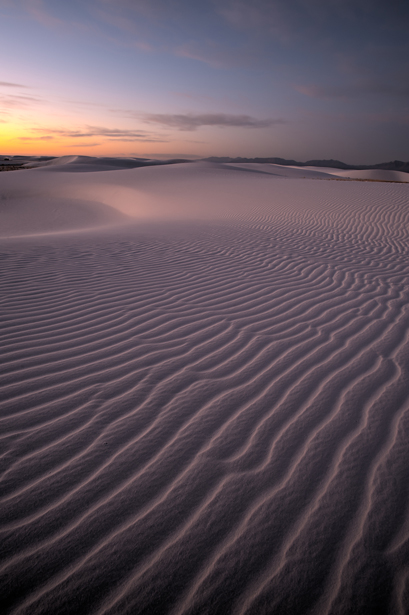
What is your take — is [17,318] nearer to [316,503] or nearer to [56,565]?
[56,565]

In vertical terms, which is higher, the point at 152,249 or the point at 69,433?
the point at 152,249

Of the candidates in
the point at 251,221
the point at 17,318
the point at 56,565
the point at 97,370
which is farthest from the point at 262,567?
the point at 251,221

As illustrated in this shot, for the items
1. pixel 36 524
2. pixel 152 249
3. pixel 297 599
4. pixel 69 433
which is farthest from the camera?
pixel 152 249

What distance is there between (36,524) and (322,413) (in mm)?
1697

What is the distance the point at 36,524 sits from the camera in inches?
57.2

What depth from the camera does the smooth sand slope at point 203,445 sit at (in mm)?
1290

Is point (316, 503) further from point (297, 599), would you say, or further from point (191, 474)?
point (191, 474)

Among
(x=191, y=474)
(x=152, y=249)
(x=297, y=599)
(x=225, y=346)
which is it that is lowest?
(x=297, y=599)

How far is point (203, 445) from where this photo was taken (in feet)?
6.18

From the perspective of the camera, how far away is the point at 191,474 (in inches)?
67.0

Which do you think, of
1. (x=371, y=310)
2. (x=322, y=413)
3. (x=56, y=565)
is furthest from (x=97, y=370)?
(x=371, y=310)

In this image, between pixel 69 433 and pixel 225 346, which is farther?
pixel 225 346

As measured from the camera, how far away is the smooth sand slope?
1.29 meters

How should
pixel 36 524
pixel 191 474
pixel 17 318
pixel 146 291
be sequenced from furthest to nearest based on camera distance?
pixel 146 291, pixel 17 318, pixel 191 474, pixel 36 524
